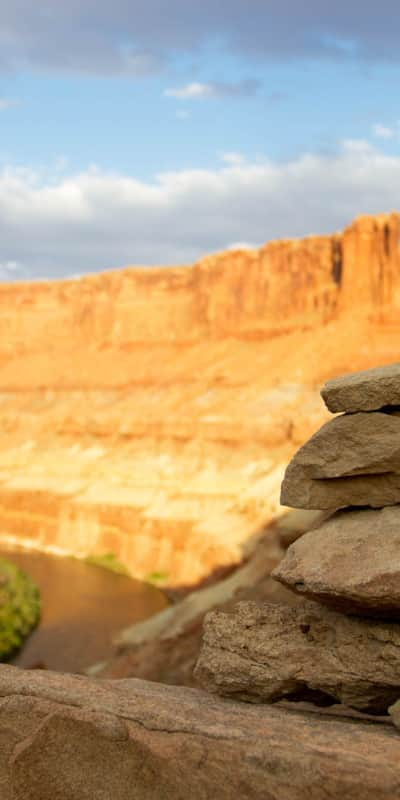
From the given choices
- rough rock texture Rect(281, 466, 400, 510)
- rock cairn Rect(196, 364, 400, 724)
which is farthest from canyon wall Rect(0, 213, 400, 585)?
rock cairn Rect(196, 364, 400, 724)

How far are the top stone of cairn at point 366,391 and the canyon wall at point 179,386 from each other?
30.2 metres

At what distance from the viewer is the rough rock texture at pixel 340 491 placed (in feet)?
24.1

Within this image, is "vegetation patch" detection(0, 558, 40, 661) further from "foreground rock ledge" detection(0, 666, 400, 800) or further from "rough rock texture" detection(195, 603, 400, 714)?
"rough rock texture" detection(195, 603, 400, 714)

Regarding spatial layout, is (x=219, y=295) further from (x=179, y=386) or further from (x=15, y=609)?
(x=15, y=609)

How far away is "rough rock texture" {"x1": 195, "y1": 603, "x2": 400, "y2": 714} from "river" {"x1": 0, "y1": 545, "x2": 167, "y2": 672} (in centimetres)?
2057

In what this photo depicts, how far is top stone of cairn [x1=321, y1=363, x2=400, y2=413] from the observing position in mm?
7195

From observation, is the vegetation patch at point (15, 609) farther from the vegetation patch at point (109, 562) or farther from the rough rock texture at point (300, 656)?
the rough rock texture at point (300, 656)

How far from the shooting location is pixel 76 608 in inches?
1396

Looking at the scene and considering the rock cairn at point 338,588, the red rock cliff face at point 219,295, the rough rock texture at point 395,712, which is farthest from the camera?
the red rock cliff face at point 219,295

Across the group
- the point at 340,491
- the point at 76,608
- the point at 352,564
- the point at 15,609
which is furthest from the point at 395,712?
the point at 76,608

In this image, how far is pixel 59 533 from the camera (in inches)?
1955

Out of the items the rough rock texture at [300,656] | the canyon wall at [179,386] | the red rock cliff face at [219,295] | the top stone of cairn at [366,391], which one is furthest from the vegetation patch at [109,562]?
the top stone of cairn at [366,391]

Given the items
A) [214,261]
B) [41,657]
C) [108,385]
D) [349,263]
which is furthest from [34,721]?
[214,261]

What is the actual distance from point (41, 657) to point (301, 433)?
25.4 metres
